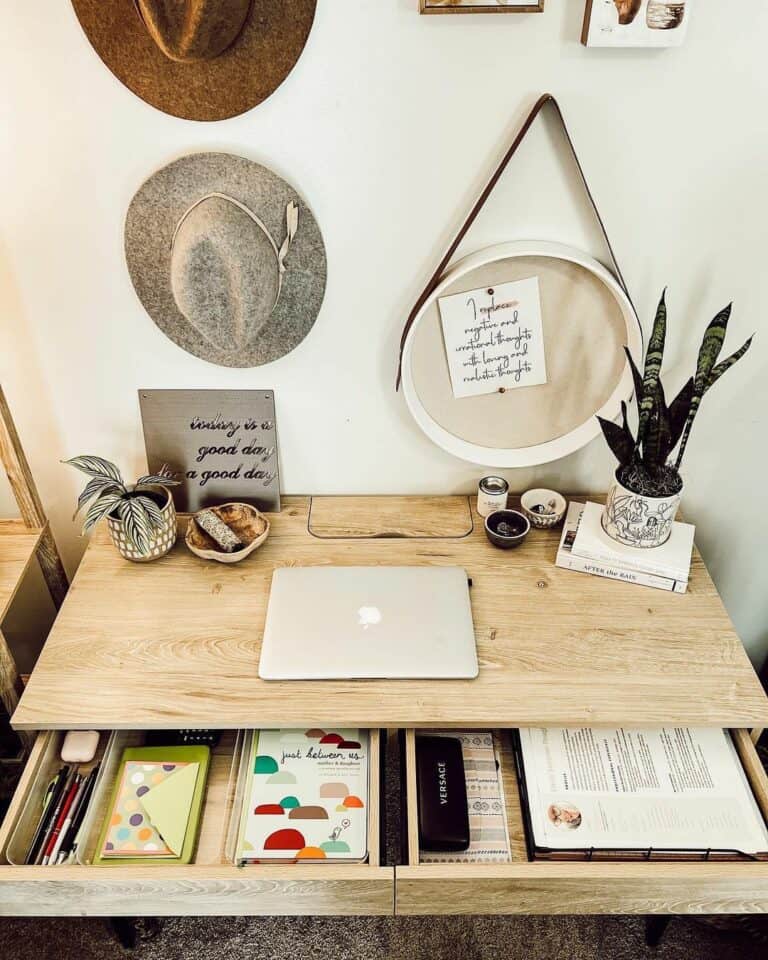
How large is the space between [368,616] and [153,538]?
387 millimetres

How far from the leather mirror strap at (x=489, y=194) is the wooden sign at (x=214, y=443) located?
28cm

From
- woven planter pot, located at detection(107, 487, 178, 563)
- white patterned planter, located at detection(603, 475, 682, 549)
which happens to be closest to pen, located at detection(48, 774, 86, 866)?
woven planter pot, located at detection(107, 487, 178, 563)

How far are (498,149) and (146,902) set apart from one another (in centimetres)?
115

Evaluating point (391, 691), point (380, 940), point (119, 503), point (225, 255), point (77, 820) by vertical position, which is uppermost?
point (225, 255)

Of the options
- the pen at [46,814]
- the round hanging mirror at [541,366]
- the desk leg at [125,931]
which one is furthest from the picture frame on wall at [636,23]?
the desk leg at [125,931]

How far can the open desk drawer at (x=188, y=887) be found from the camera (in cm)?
97

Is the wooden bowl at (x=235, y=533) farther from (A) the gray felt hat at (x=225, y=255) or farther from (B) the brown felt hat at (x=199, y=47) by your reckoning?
(B) the brown felt hat at (x=199, y=47)

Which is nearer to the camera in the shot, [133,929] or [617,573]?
[617,573]

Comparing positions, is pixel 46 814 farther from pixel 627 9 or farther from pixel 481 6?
pixel 627 9

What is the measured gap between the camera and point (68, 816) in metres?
1.08

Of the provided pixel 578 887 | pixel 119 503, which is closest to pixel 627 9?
pixel 119 503

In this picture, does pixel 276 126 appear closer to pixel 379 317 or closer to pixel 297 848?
pixel 379 317

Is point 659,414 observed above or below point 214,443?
above

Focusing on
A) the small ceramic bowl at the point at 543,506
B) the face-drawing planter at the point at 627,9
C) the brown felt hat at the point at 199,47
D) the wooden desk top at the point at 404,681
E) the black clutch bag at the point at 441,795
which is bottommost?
the black clutch bag at the point at 441,795
